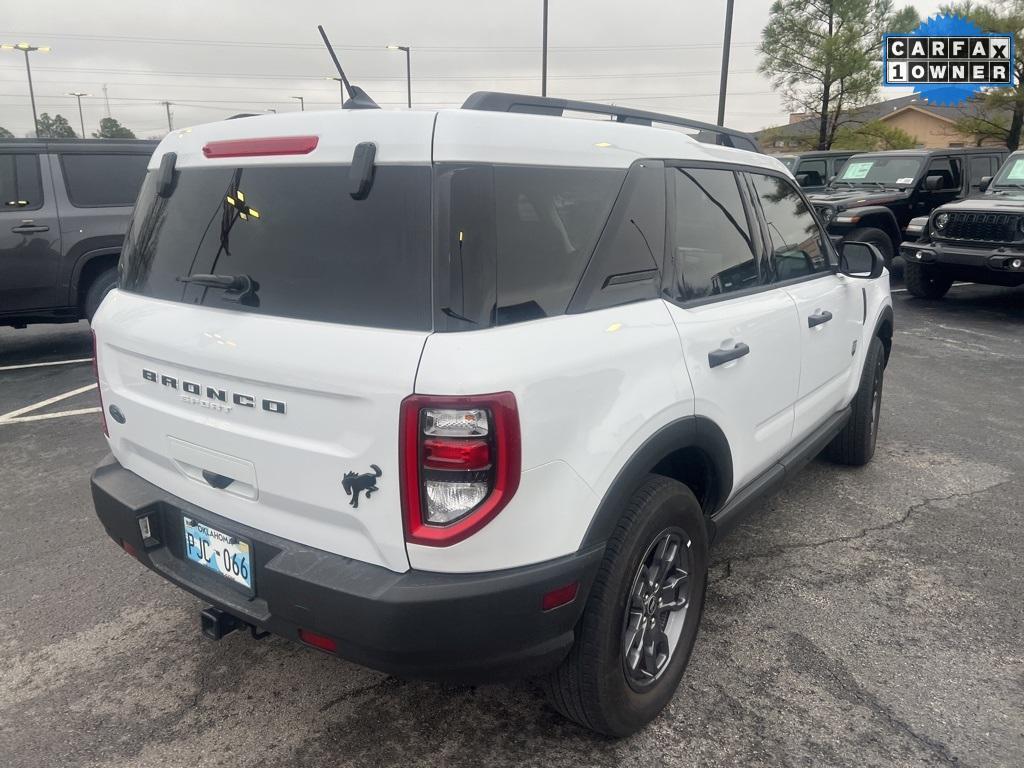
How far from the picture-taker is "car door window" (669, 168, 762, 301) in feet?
8.77

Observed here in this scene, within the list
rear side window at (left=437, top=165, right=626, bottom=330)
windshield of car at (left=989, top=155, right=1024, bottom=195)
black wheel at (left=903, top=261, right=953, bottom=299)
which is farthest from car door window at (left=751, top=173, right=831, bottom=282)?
windshield of car at (left=989, top=155, right=1024, bottom=195)

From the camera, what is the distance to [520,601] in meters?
1.95

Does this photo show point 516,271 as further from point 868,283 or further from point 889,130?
point 889,130

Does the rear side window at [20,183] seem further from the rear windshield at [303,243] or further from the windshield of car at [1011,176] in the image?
the windshield of car at [1011,176]

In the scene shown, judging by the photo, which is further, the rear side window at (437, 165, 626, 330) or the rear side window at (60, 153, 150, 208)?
the rear side window at (60, 153, 150, 208)

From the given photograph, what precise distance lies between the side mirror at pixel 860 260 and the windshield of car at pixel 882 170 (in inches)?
358

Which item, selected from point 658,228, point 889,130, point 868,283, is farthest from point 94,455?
point 889,130

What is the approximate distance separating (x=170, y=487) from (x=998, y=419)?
5.57 metres

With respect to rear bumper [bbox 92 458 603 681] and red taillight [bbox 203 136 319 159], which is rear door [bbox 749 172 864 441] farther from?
red taillight [bbox 203 136 319 159]

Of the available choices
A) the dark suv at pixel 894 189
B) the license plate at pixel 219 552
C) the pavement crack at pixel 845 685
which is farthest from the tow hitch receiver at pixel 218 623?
the dark suv at pixel 894 189

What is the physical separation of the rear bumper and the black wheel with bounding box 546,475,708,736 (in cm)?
12

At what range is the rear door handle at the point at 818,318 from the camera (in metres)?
3.42

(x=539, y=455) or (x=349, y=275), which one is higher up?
(x=349, y=275)

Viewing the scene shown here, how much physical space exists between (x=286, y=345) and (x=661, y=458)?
3.63ft
